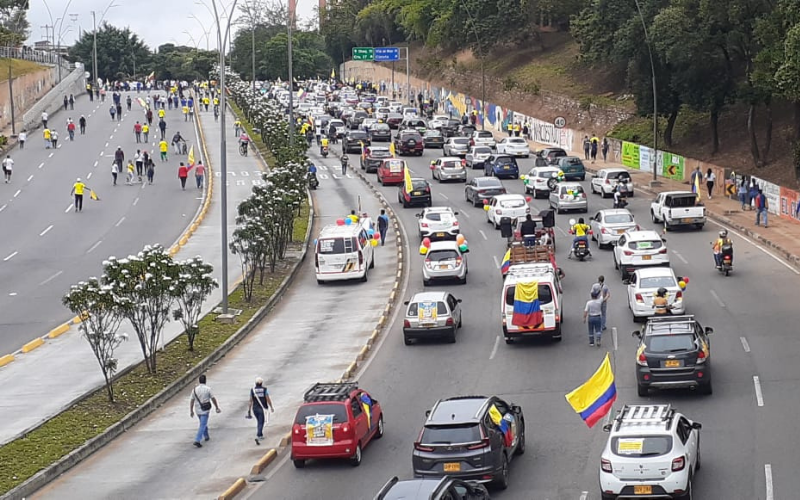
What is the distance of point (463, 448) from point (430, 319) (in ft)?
40.8

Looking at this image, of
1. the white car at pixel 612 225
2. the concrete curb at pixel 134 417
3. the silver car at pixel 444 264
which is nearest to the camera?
the concrete curb at pixel 134 417

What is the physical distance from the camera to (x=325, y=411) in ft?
75.0

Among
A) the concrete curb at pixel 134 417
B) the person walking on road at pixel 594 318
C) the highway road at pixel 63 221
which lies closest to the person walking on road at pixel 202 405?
the concrete curb at pixel 134 417

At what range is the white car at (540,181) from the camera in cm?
5831

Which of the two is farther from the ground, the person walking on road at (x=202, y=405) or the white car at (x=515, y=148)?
the white car at (x=515, y=148)

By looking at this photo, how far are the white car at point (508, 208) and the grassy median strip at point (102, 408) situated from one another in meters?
13.1

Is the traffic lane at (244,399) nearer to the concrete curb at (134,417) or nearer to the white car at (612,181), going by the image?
the concrete curb at (134,417)

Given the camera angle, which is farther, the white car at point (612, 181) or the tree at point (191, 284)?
the white car at point (612, 181)

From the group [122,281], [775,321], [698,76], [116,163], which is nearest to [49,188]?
[116,163]

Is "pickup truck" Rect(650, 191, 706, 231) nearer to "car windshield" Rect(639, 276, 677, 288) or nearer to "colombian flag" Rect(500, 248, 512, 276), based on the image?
"colombian flag" Rect(500, 248, 512, 276)

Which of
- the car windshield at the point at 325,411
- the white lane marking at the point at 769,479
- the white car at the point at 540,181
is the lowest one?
the white lane marking at the point at 769,479

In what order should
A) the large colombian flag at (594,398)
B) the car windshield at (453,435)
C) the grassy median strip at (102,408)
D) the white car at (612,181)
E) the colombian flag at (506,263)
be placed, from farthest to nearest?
the white car at (612,181)
the colombian flag at (506,263)
the grassy median strip at (102,408)
the large colombian flag at (594,398)
the car windshield at (453,435)

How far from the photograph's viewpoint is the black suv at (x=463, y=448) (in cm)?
2019

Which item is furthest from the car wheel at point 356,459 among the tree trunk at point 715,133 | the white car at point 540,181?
A: the tree trunk at point 715,133
